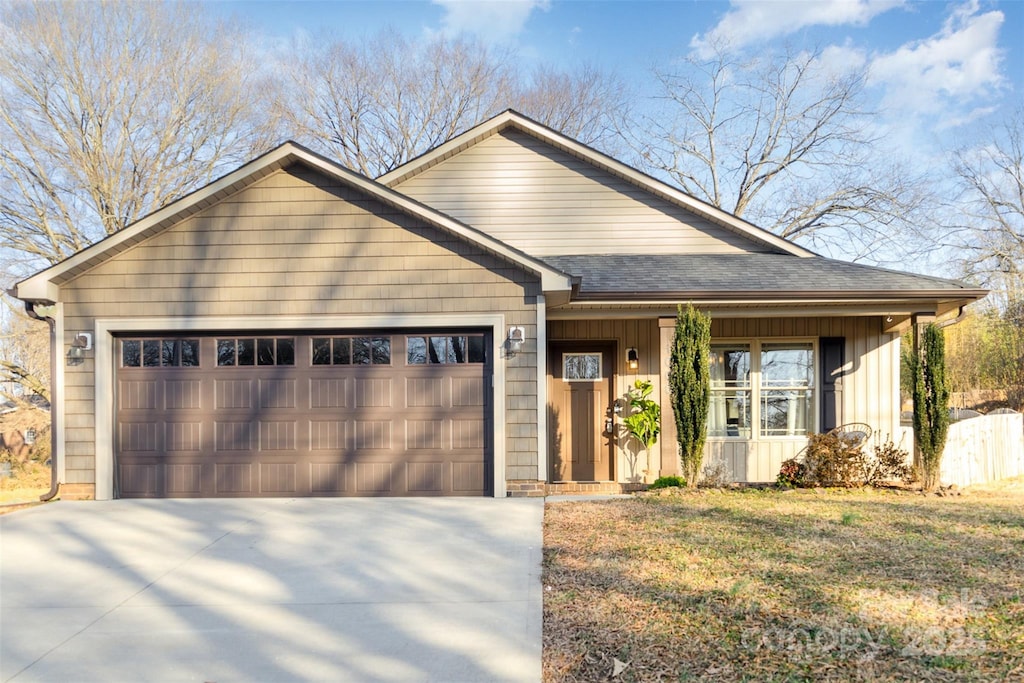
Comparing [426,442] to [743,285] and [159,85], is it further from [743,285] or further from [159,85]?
[159,85]

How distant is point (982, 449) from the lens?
1067cm

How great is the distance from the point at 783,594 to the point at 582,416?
6092 mm

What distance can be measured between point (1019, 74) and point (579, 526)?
76.4 feet

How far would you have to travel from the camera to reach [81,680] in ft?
11.6

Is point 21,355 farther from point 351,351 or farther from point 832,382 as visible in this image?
point 832,382

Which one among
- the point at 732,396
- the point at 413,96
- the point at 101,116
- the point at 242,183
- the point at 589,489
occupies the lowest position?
the point at 589,489

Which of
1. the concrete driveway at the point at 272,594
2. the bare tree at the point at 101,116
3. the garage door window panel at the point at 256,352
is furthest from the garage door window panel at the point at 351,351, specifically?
the bare tree at the point at 101,116

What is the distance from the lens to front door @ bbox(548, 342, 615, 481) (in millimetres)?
10445

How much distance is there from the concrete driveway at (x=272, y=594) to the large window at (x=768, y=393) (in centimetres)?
419

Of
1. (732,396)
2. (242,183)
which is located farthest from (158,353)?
(732,396)

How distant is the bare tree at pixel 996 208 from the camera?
22172 millimetres

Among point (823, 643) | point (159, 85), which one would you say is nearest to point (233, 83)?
point (159, 85)

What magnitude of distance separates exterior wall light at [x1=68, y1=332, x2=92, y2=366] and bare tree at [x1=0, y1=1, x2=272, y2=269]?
11.0 m

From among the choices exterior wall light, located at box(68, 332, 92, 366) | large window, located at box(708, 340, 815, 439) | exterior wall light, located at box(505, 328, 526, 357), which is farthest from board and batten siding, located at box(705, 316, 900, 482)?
exterior wall light, located at box(68, 332, 92, 366)
